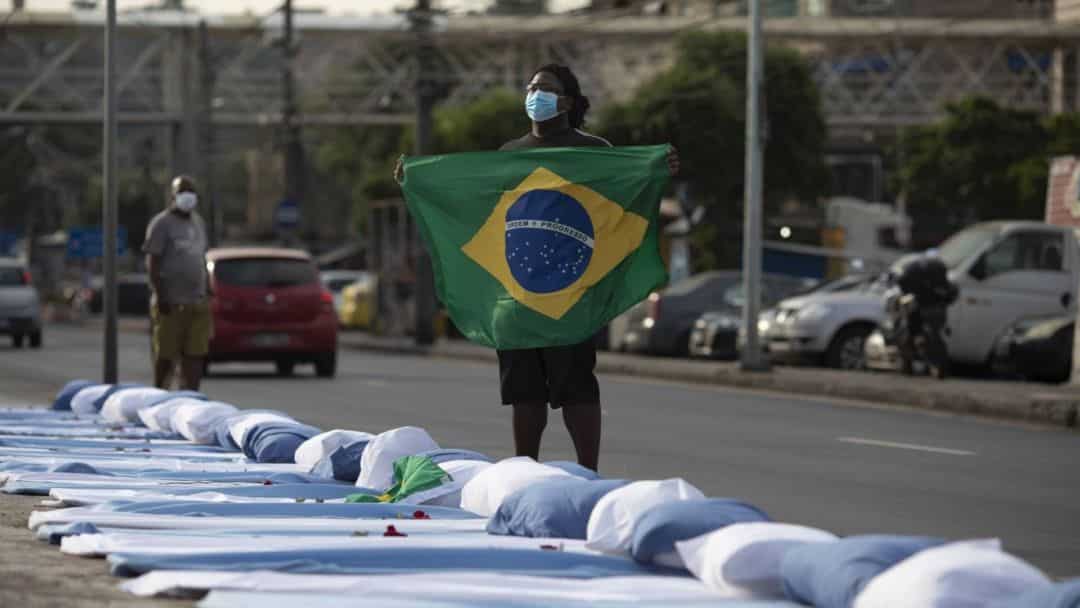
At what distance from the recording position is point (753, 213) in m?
30.1

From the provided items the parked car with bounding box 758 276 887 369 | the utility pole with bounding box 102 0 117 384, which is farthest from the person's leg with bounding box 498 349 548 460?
the parked car with bounding box 758 276 887 369

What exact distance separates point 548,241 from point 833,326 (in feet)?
66.0

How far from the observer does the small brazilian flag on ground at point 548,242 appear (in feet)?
35.6

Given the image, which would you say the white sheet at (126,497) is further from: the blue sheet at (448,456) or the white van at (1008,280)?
the white van at (1008,280)

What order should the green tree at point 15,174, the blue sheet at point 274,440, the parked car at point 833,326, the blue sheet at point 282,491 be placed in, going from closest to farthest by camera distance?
the blue sheet at point 282,491
the blue sheet at point 274,440
the parked car at point 833,326
the green tree at point 15,174

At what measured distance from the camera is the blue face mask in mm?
10770

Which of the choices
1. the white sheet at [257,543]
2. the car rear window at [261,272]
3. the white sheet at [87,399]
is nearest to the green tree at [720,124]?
the car rear window at [261,272]

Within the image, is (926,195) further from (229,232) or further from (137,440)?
(229,232)

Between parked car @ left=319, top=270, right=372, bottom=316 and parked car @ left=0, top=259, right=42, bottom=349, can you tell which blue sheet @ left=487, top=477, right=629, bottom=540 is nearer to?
parked car @ left=0, top=259, right=42, bottom=349

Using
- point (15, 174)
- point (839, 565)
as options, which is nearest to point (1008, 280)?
point (839, 565)

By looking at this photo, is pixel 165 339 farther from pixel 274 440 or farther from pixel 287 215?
pixel 287 215

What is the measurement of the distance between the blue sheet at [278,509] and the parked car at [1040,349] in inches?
665

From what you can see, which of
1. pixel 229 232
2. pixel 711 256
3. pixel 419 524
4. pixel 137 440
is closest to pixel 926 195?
pixel 711 256

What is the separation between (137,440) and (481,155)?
4034mm
